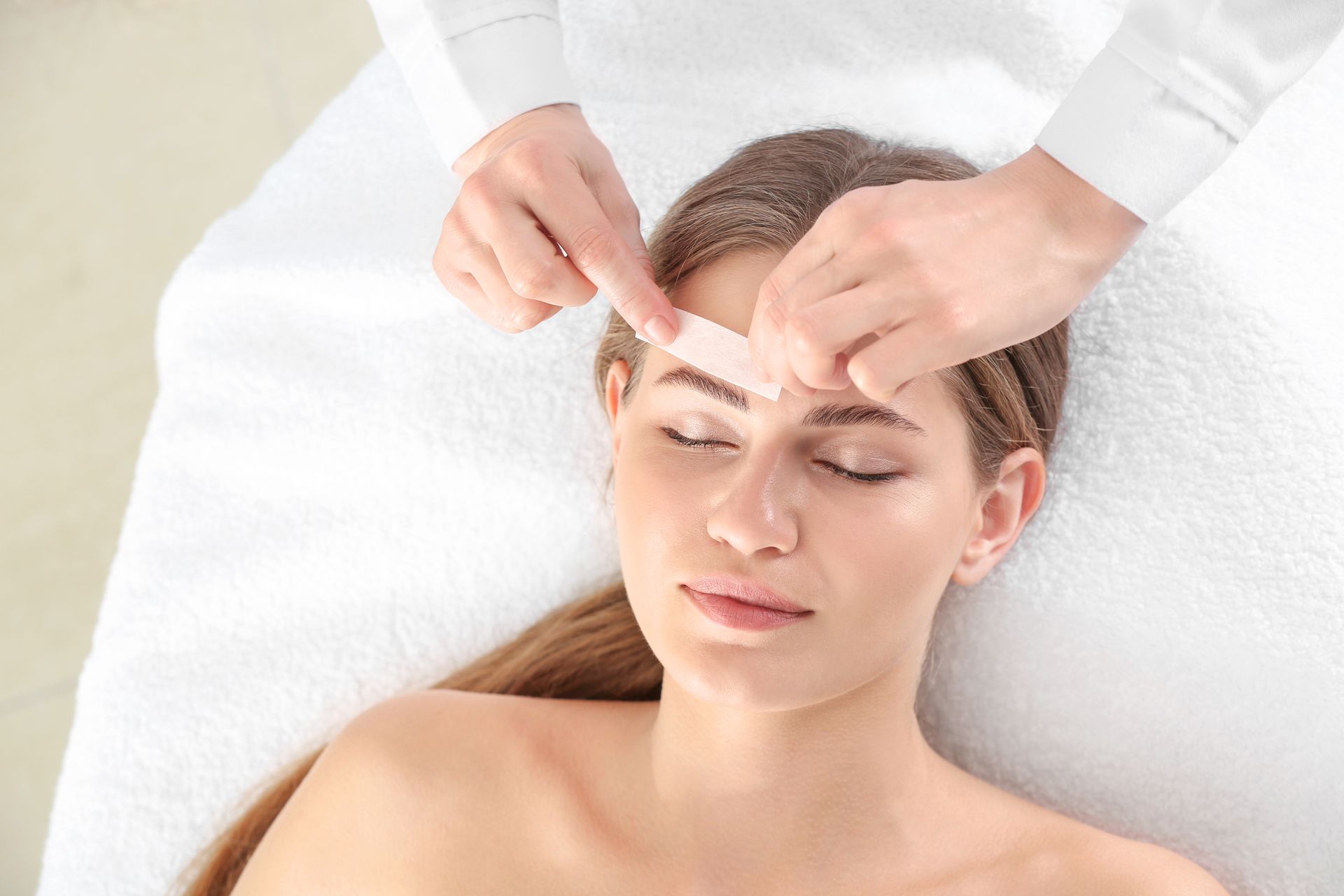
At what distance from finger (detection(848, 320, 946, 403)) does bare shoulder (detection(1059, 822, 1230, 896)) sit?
2.14ft

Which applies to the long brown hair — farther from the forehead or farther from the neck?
the neck

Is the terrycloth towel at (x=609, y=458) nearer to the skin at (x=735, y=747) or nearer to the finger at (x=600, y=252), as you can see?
the skin at (x=735, y=747)

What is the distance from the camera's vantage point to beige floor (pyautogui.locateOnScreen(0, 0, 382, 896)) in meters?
2.22

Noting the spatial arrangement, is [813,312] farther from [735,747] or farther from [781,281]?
[735,747]

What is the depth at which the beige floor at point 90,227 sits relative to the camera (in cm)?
222

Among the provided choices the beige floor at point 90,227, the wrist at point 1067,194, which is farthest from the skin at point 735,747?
the beige floor at point 90,227

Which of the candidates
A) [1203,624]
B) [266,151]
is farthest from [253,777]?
[266,151]

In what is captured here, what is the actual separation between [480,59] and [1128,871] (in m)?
1.04

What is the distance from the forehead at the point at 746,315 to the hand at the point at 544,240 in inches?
3.0

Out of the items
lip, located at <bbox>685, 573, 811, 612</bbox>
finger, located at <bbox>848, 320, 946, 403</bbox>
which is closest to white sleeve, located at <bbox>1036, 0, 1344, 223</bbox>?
finger, located at <bbox>848, 320, 946, 403</bbox>

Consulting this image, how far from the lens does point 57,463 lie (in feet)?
7.55

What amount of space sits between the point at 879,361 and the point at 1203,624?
0.73 metres

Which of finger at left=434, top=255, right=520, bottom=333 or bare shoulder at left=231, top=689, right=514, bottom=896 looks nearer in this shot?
finger at left=434, top=255, right=520, bottom=333

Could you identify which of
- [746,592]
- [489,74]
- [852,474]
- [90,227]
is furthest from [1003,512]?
[90,227]
